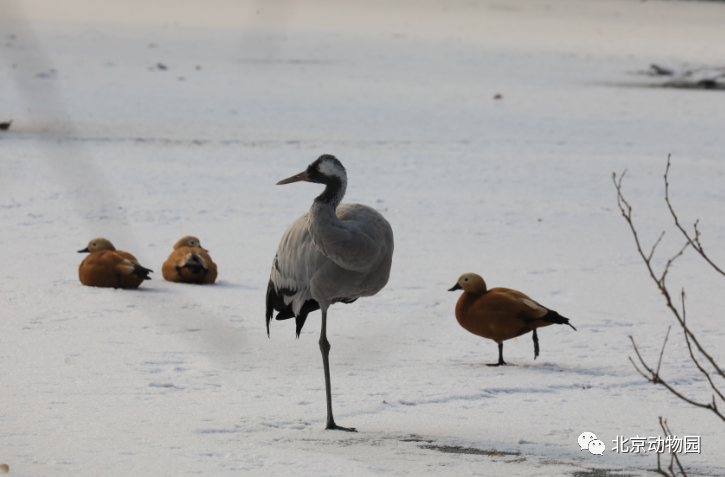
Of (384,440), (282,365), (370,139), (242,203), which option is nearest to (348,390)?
(282,365)

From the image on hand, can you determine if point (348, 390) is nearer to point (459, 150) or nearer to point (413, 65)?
point (459, 150)

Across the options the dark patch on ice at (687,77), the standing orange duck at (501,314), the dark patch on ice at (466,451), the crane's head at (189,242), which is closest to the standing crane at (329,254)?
the dark patch on ice at (466,451)

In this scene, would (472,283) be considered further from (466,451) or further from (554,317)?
(466,451)

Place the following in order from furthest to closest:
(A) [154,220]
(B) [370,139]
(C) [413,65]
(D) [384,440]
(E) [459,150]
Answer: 1. (C) [413,65]
2. (B) [370,139]
3. (E) [459,150]
4. (A) [154,220]
5. (D) [384,440]

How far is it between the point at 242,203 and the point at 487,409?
5.30 meters

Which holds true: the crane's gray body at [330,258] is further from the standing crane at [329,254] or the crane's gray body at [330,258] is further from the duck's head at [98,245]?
the duck's head at [98,245]

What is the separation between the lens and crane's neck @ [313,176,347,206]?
3744 millimetres

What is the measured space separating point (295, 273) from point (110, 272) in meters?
2.21

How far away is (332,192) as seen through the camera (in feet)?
12.3

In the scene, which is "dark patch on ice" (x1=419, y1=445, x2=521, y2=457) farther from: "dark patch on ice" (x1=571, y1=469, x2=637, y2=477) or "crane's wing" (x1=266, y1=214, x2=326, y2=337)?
"crane's wing" (x1=266, y1=214, x2=326, y2=337)

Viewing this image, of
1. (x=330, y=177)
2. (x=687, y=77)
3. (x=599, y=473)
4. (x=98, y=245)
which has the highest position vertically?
(x=687, y=77)

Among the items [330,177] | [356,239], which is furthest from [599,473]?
[330,177]

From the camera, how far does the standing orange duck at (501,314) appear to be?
4535 mm

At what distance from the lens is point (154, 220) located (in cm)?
796
